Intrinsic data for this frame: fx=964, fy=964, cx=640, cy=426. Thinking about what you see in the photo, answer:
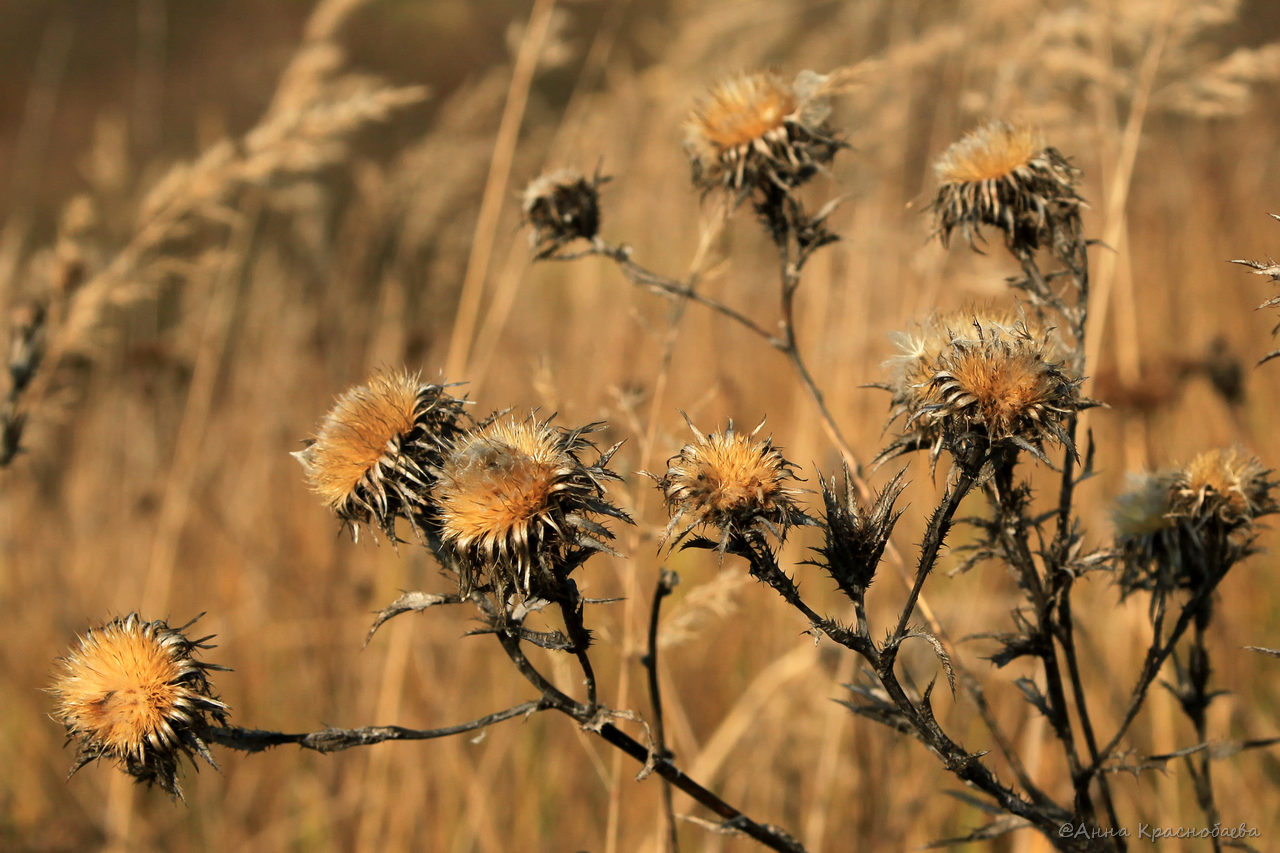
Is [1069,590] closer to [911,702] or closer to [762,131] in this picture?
[911,702]

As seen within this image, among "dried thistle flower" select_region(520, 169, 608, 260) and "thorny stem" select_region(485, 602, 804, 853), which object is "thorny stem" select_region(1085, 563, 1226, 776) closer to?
"thorny stem" select_region(485, 602, 804, 853)

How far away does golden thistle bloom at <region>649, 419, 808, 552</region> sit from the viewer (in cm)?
119

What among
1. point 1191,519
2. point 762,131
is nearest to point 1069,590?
point 1191,519

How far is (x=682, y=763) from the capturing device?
269 centimetres

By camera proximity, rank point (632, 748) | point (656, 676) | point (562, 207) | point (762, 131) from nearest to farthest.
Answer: point (632, 748) → point (656, 676) → point (762, 131) → point (562, 207)

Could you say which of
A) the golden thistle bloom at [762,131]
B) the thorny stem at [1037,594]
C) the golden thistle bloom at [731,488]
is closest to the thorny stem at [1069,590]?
the thorny stem at [1037,594]

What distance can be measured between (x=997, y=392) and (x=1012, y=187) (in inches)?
24.4

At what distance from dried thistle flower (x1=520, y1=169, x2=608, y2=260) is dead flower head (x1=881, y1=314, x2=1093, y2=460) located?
1.03m

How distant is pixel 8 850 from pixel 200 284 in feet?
9.86

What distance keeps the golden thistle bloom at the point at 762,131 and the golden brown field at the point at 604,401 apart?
0.38ft

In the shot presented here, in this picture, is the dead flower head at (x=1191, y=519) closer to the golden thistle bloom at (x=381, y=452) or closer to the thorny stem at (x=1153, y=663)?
the thorny stem at (x=1153, y=663)

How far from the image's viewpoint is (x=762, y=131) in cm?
191

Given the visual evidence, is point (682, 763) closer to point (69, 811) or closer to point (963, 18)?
point (69, 811)

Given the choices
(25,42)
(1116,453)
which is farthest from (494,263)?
(25,42)
